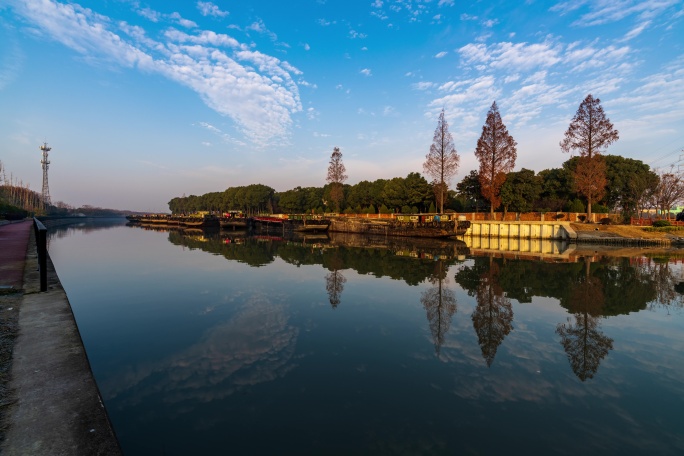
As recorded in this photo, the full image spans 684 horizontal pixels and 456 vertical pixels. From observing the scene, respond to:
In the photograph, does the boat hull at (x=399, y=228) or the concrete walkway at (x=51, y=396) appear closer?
the concrete walkway at (x=51, y=396)

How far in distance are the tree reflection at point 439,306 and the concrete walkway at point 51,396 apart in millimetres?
6747

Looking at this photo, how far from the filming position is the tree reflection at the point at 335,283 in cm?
1363

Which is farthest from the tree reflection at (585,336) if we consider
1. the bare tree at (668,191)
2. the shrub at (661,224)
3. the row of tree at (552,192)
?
the bare tree at (668,191)

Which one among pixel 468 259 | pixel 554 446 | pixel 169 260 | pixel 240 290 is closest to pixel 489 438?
pixel 554 446

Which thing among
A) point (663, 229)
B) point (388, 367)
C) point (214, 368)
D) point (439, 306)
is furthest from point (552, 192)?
point (214, 368)

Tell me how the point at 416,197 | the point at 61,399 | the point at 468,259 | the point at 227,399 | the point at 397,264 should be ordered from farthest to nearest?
the point at 416,197 < the point at 468,259 < the point at 397,264 < the point at 227,399 < the point at 61,399

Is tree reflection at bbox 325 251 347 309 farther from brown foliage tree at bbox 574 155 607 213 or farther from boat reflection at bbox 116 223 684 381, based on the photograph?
brown foliage tree at bbox 574 155 607 213

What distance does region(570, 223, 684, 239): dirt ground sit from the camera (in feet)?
127

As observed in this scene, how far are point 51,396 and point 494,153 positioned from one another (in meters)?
55.0

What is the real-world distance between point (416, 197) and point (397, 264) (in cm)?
A: 4620

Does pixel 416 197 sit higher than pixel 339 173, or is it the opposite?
pixel 339 173

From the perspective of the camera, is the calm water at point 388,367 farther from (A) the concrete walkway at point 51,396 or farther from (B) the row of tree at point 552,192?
(B) the row of tree at point 552,192

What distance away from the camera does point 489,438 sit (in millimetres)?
4844

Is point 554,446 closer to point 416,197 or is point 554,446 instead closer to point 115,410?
point 115,410
